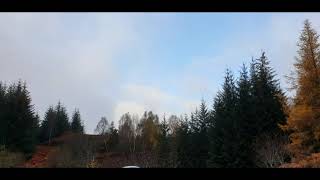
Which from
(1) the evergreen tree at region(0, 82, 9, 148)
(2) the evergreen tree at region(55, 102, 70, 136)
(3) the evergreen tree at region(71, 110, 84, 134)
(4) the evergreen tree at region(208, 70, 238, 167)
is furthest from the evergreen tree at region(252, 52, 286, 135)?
(2) the evergreen tree at region(55, 102, 70, 136)

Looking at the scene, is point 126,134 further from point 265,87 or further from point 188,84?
point 265,87

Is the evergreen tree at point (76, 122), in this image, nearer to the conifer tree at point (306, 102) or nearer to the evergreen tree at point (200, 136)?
the evergreen tree at point (200, 136)

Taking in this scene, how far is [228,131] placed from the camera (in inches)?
1136

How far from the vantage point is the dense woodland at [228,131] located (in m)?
22.5

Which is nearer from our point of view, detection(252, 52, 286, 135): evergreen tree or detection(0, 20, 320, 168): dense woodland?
detection(0, 20, 320, 168): dense woodland

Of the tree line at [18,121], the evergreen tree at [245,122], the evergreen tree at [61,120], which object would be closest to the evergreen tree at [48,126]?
the evergreen tree at [61,120]

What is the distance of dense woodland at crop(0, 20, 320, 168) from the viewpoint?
22.5m

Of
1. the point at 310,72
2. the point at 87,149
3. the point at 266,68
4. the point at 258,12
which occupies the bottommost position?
the point at 258,12

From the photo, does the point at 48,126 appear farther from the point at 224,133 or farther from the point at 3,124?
the point at 224,133

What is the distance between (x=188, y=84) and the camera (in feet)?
143

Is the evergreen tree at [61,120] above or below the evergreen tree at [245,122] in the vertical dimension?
above

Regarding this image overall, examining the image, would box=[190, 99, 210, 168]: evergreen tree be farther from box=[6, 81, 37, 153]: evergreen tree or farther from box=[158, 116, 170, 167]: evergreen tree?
box=[6, 81, 37, 153]: evergreen tree
